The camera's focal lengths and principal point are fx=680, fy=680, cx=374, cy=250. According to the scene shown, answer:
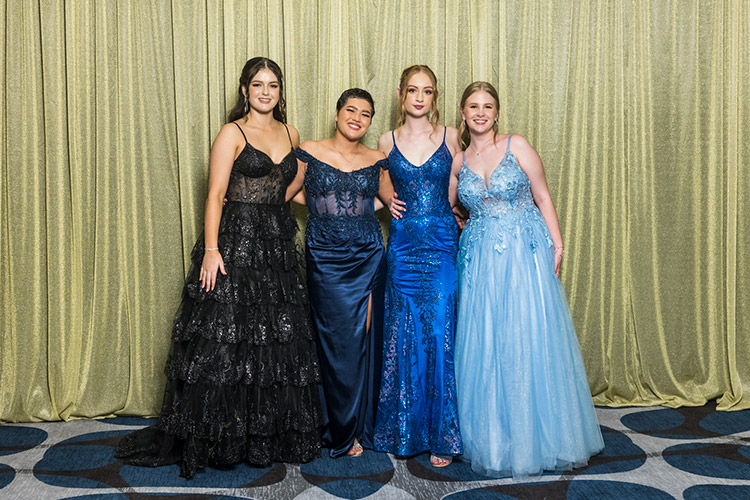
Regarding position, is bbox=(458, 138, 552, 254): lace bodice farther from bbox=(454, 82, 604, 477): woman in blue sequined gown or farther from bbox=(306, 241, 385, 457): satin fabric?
bbox=(306, 241, 385, 457): satin fabric

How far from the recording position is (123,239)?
12.6 ft

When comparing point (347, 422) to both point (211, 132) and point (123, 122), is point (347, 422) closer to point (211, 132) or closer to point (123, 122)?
point (211, 132)

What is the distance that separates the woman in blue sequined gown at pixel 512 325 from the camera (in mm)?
3064

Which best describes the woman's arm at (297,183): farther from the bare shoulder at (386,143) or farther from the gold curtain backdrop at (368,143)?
the gold curtain backdrop at (368,143)

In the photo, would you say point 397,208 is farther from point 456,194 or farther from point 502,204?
point 502,204

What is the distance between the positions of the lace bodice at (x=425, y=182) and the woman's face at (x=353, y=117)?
23cm

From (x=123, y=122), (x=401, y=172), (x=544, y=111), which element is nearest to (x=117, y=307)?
(x=123, y=122)

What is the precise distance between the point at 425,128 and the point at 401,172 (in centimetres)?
27

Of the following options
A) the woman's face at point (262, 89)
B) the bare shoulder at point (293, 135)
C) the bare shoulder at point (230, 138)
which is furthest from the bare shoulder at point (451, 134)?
the bare shoulder at point (230, 138)

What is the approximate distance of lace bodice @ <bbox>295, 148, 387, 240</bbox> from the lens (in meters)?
3.28

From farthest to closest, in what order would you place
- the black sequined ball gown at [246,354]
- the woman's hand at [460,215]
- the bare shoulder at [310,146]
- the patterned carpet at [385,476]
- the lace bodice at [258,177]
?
1. the woman's hand at [460,215]
2. the bare shoulder at [310,146]
3. the lace bodice at [258,177]
4. the black sequined ball gown at [246,354]
5. the patterned carpet at [385,476]

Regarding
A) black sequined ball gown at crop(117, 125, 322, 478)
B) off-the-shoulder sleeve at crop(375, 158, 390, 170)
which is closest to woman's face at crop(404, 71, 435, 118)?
off-the-shoulder sleeve at crop(375, 158, 390, 170)

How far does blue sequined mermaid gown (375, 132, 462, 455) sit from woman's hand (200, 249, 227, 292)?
82 centimetres

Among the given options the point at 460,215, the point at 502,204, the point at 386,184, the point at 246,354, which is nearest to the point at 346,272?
the point at 386,184
